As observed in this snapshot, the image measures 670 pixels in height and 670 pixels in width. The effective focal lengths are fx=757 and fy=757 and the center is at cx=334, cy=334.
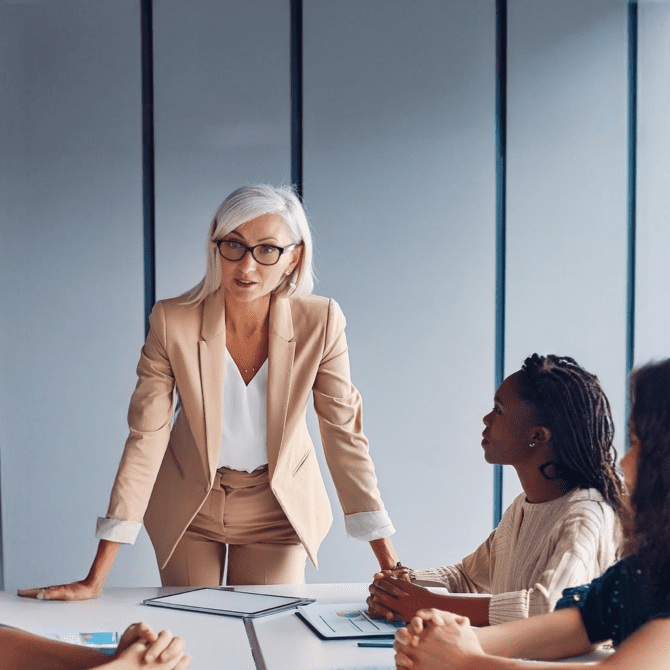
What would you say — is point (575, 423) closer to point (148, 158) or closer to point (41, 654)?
point (41, 654)

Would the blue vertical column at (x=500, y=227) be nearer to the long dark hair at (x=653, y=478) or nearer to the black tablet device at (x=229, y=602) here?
the black tablet device at (x=229, y=602)

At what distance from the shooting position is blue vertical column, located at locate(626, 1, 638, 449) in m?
3.42

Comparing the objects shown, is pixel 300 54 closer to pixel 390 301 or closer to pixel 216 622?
pixel 390 301

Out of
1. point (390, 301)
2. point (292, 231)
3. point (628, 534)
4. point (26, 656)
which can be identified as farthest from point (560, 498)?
point (390, 301)

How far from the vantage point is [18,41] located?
3.15 meters

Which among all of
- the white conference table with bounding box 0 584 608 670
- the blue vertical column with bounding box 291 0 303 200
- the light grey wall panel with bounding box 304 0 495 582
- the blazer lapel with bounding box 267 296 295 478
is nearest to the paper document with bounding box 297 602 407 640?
the white conference table with bounding box 0 584 608 670

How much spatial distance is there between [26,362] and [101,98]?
116 centimetres

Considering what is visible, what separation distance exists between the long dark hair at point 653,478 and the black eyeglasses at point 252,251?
1.05 m

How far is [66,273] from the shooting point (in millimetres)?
3209

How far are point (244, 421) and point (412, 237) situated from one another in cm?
156

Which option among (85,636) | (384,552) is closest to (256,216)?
(384,552)

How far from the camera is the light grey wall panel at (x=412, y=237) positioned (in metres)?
3.29

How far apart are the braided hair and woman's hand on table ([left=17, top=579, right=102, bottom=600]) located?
109cm

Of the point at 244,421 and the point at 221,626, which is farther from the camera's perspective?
the point at 244,421
